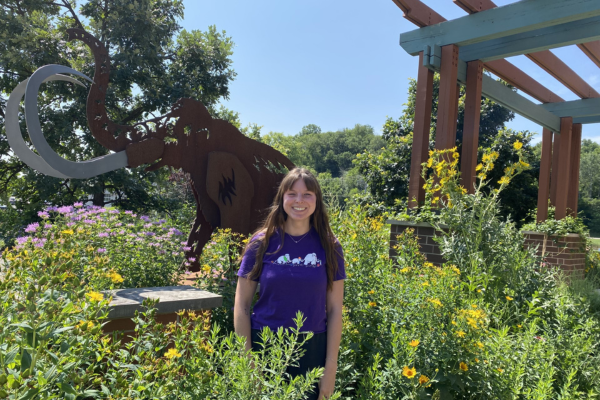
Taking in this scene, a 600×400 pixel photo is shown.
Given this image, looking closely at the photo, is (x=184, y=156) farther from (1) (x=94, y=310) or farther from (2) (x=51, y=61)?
(2) (x=51, y=61)

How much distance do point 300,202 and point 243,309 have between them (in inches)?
20.8

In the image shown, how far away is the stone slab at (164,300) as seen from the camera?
6.64 ft

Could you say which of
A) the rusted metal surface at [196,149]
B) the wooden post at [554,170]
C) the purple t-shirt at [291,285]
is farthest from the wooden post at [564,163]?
the purple t-shirt at [291,285]

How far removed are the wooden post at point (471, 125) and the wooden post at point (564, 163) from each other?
10.1 ft

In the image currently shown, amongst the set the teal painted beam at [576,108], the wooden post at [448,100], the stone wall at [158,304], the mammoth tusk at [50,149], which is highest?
the teal painted beam at [576,108]

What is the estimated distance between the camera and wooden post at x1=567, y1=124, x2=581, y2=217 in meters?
7.57

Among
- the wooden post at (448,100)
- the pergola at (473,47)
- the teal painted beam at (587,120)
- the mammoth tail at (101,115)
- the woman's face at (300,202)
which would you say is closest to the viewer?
the woman's face at (300,202)

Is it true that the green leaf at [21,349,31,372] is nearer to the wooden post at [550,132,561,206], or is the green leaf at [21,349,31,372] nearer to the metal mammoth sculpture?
the metal mammoth sculpture

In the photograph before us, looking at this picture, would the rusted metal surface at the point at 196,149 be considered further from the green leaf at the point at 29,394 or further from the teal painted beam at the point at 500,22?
the green leaf at the point at 29,394

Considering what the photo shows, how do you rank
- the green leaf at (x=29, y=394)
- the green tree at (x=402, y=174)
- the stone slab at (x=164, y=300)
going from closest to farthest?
the green leaf at (x=29, y=394) → the stone slab at (x=164, y=300) → the green tree at (x=402, y=174)

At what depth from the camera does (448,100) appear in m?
4.67

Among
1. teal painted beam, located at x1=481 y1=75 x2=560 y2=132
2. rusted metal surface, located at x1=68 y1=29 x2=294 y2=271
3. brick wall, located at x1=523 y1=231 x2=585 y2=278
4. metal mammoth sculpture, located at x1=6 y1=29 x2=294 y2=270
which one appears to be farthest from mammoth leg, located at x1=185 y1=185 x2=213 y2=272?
brick wall, located at x1=523 y1=231 x2=585 y2=278

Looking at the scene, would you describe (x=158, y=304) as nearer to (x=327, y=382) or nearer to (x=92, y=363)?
(x=92, y=363)

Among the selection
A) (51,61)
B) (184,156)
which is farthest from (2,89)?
(184,156)
